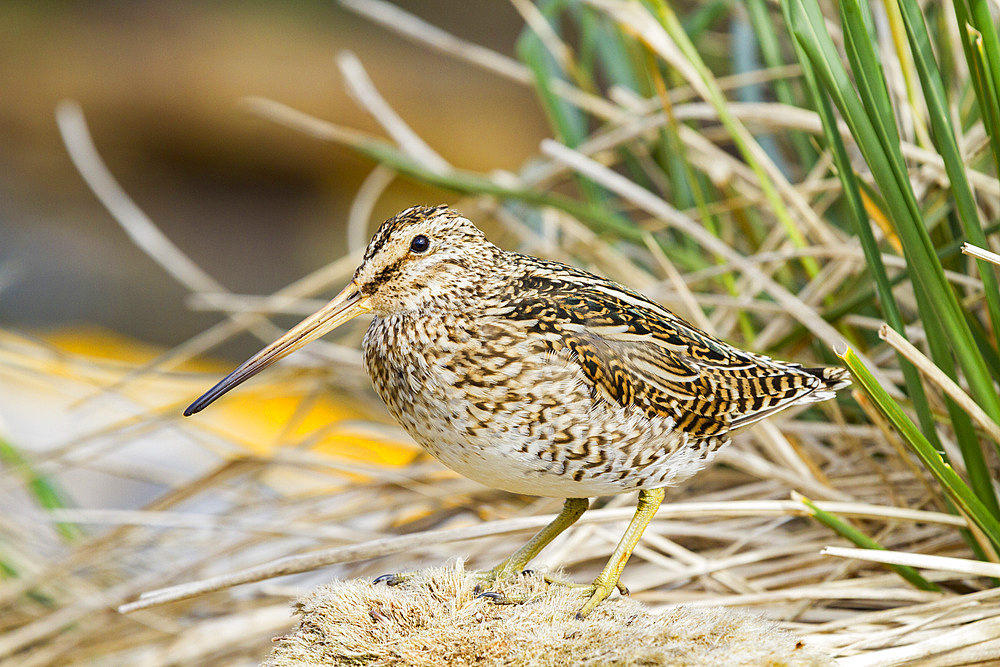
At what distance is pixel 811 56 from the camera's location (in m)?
1.60

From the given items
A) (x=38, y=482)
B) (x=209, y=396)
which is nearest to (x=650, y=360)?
(x=209, y=396)

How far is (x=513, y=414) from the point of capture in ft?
4.87

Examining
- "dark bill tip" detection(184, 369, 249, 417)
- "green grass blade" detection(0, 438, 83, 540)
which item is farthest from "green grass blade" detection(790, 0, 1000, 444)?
"green grass blade" detection(0, 438, 83, 540)

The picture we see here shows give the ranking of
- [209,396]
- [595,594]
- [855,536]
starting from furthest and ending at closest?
[855,536], [595,594], [209,396]

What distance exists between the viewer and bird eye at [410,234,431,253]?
1575 mm

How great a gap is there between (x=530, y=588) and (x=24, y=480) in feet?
5.99

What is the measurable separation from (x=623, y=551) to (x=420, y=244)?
63cm

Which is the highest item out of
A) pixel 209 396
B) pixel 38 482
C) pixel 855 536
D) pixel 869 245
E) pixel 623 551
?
pixel 209 396

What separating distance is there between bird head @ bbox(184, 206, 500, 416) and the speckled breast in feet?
0.16

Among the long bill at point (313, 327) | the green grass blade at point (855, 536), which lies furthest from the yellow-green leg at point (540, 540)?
the long bill at point (313, 327)

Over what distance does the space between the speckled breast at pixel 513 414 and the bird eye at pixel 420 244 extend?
11 centimetres

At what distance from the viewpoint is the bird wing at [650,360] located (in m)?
1.55

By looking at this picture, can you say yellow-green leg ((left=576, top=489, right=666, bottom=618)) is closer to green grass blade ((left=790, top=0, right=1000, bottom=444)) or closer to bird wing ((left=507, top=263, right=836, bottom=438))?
bird wing ((left=507, top=263, right=836, bottom=438))

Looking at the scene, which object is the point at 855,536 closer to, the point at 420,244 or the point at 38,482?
the point at 420,244
